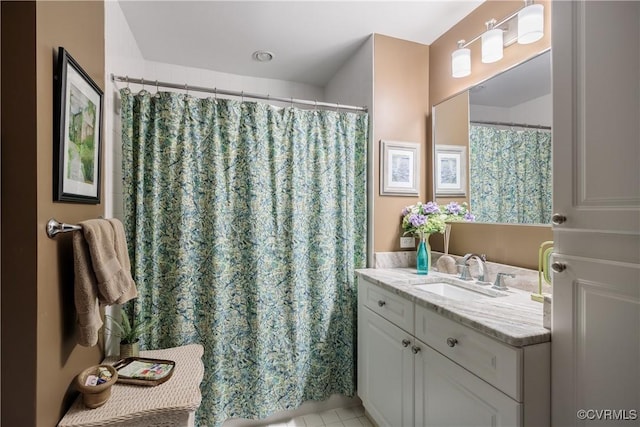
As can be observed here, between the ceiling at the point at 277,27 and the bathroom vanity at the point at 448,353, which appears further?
the ceiling at the point at 277,27

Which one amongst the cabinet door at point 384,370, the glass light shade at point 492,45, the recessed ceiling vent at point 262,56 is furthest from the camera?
the recessed ceiling vent at point 262,56

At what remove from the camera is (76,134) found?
43.9 inches

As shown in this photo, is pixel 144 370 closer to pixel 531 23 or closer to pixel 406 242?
pixel 406 242

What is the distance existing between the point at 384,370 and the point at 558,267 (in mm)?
1113

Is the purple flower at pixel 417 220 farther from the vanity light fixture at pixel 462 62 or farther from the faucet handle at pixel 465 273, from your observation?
the vanity light fixture at pixel 462 62

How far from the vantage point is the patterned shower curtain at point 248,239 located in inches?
68.5

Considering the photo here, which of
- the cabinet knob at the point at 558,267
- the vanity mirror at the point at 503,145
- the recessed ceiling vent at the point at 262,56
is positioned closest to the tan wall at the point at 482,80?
the vanity mirror at the point at 503,145

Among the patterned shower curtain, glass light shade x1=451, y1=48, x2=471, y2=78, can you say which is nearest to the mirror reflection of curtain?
glass light shade x1=451, y1=48, x2=471, y2=78

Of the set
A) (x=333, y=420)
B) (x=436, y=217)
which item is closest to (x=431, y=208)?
(x=436, y=217)

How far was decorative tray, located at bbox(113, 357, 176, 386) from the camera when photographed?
1274 millimetres

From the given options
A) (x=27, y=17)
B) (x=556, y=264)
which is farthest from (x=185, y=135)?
(x=556, y=264)

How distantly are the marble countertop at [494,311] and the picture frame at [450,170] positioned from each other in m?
0.60

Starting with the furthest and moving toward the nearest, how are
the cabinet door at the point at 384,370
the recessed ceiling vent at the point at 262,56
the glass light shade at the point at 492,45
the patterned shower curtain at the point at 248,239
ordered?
the recessed ceiling vent at the point at 262,56, the patterned shower curtain at the point at 248,239, the glass light shade at the point at 492,45, the cabinet door at the point at 384,370

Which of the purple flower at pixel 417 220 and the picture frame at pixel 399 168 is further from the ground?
the picture frame at pixel 399 168
